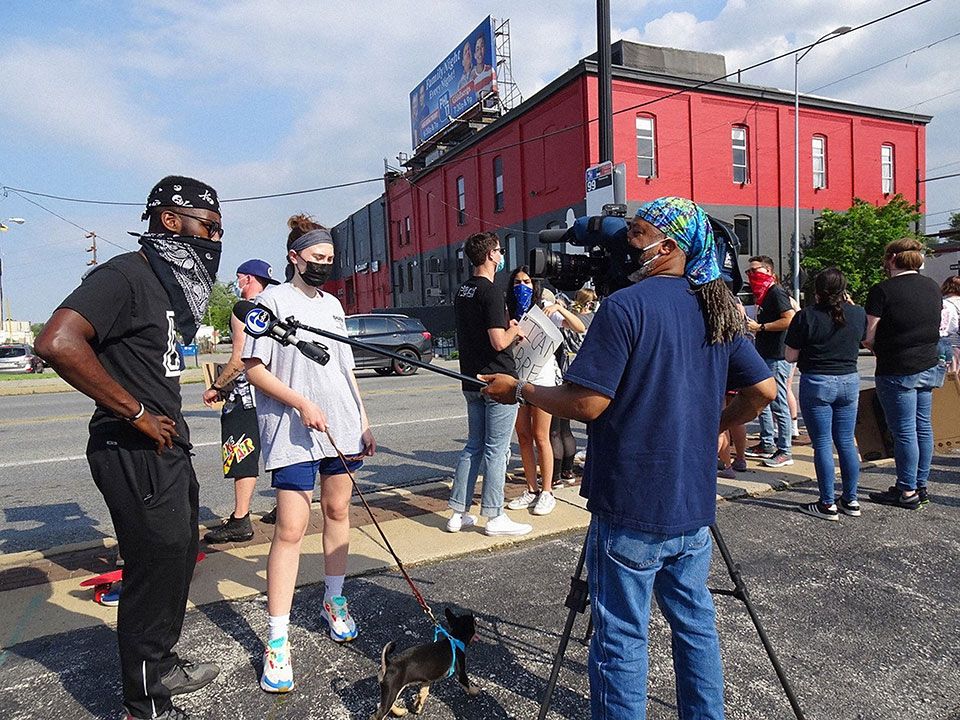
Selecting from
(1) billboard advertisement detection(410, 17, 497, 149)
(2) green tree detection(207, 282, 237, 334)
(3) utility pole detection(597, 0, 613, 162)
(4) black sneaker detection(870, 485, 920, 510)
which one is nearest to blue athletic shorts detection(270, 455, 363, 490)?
(4) black sneaker detection(870, 485, 920, 510)

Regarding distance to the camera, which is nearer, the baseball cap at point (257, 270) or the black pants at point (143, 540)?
the black pants at point (143, 540)

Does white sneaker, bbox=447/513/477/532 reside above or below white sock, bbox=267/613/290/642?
below

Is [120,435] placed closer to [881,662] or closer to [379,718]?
[379,718]

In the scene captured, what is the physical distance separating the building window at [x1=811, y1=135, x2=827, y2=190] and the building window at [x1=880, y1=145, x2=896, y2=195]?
3.54m

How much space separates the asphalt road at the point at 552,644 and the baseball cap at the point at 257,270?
1985mm

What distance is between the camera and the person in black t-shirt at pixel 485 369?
406 centimetres

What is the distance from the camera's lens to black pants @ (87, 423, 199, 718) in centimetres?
228

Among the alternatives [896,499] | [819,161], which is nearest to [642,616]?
[896,499]

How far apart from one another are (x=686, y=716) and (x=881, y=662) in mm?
1267

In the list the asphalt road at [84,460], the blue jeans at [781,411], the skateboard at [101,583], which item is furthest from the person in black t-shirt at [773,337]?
the skateboard at [101,583]

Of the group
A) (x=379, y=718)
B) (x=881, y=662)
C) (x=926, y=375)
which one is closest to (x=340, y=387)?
(x=379, y=718)

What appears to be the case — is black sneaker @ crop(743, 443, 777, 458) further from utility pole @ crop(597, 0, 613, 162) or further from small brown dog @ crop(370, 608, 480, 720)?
utility pole @ crop(597, 0, 613, 162)

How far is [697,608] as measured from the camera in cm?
207

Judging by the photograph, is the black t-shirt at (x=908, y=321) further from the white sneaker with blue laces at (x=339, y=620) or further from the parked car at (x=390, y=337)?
the parked car at (x=390, y=337)
